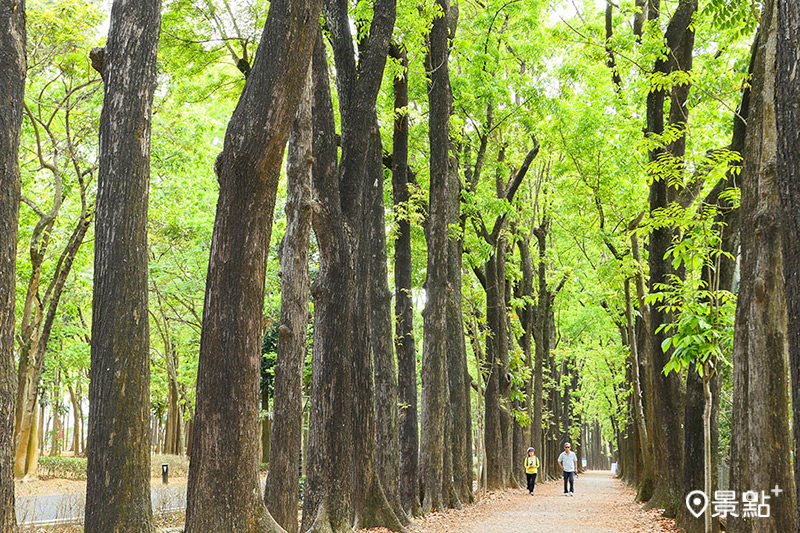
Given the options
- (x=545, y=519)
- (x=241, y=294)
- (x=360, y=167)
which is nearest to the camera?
(x=241, y=294)

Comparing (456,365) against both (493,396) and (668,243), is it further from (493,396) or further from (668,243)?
(668,243)

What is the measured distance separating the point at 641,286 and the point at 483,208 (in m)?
4.70

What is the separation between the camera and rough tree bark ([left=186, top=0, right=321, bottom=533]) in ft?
18.3

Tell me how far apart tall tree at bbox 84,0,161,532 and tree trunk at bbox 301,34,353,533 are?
327 centimetres

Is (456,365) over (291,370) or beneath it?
over

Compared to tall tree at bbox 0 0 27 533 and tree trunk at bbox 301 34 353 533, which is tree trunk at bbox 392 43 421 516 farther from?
tall tree at bbox 0 0 27 533

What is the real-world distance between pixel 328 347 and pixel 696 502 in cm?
616

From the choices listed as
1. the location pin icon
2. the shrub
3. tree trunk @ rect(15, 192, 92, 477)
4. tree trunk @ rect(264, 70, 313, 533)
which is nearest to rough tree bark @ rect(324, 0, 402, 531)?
tree trunk @ rect(264, 70, 313, 533)

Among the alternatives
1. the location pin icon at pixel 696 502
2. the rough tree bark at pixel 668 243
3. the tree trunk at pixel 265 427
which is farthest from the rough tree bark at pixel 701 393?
the tree trunk at pixel 265 427

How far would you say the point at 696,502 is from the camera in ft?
34.5

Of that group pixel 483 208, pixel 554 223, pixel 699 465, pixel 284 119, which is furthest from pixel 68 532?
pixel 554 223

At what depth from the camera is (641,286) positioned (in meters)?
17.9

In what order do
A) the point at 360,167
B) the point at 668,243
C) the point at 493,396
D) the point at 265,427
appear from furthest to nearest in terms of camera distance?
the point at 265,427
the point at 493,396
the point at 668,243
the point at 360,167

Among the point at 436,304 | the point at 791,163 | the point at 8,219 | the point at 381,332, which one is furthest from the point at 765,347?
the point at 436,304
